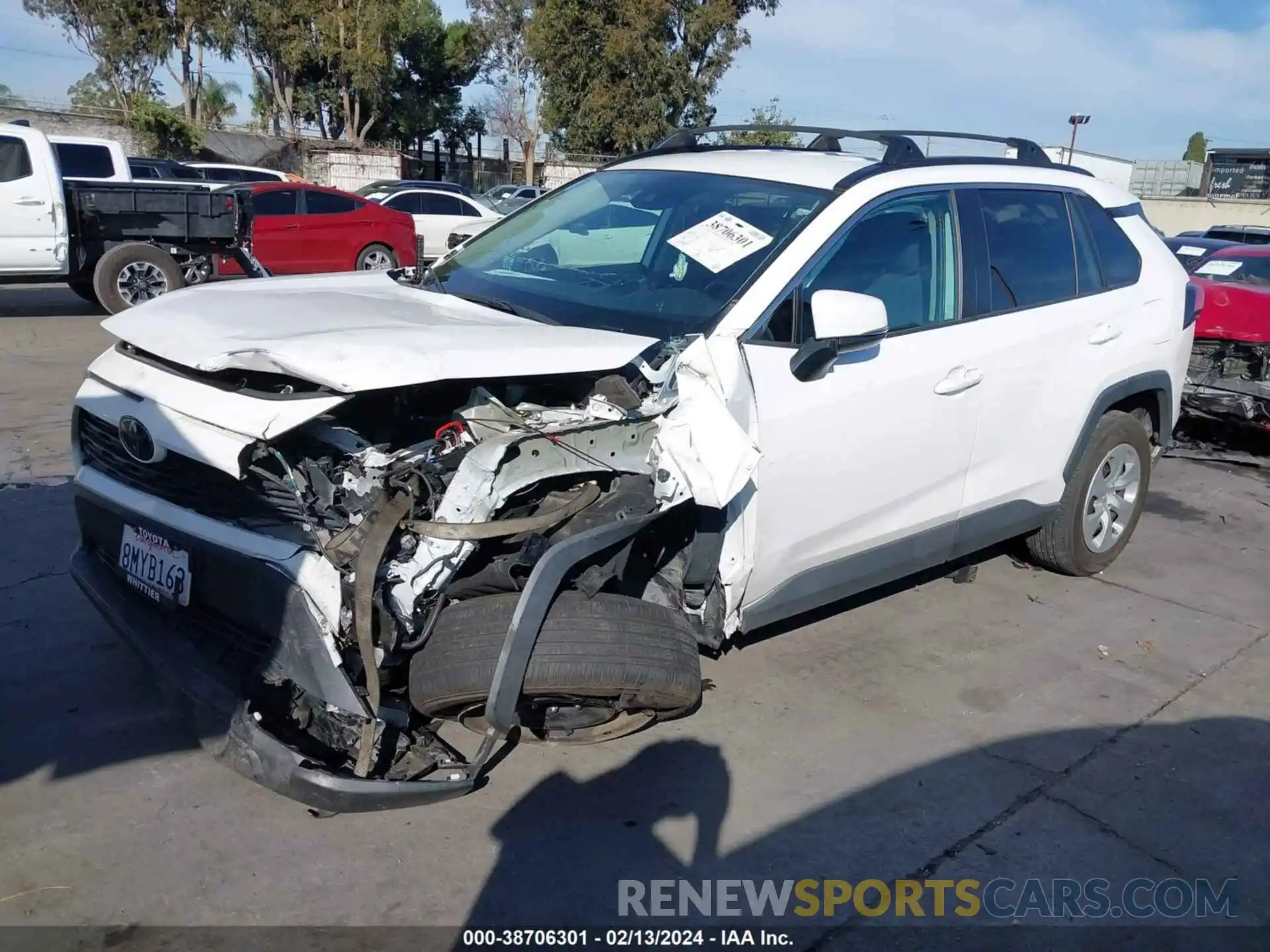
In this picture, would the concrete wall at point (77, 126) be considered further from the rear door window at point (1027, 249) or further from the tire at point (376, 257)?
the rear door window at point (1027, 249)

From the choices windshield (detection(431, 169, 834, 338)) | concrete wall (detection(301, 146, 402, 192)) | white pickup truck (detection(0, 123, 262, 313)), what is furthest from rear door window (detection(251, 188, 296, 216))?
concrete wall (detection(301, 146, 402, 192))

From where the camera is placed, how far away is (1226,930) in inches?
115

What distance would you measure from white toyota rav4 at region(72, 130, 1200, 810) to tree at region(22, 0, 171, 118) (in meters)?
36.9

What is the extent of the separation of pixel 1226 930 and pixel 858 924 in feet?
3.40

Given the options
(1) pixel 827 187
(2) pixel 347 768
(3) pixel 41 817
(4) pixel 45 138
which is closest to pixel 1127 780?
(1) pixel 827 187

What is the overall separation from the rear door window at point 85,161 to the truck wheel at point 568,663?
13.3 metres

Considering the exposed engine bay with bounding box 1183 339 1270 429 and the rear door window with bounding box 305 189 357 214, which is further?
the rear door window with bounding box 305 189 357 214

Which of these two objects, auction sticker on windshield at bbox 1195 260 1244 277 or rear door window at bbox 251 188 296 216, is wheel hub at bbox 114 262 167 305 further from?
auction sticker on windshield at bbox 1195 260 1244 277

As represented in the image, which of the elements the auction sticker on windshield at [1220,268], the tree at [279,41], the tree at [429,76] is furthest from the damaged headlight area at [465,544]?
the tree at [429,76]

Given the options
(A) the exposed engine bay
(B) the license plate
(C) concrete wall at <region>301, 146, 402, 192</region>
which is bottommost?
(B) the license plate

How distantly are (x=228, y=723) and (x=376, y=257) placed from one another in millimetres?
13906

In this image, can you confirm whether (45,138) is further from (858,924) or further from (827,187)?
(858,924)

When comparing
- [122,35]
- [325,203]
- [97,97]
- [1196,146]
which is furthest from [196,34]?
[1196,146]

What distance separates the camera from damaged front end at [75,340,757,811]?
272 cm
